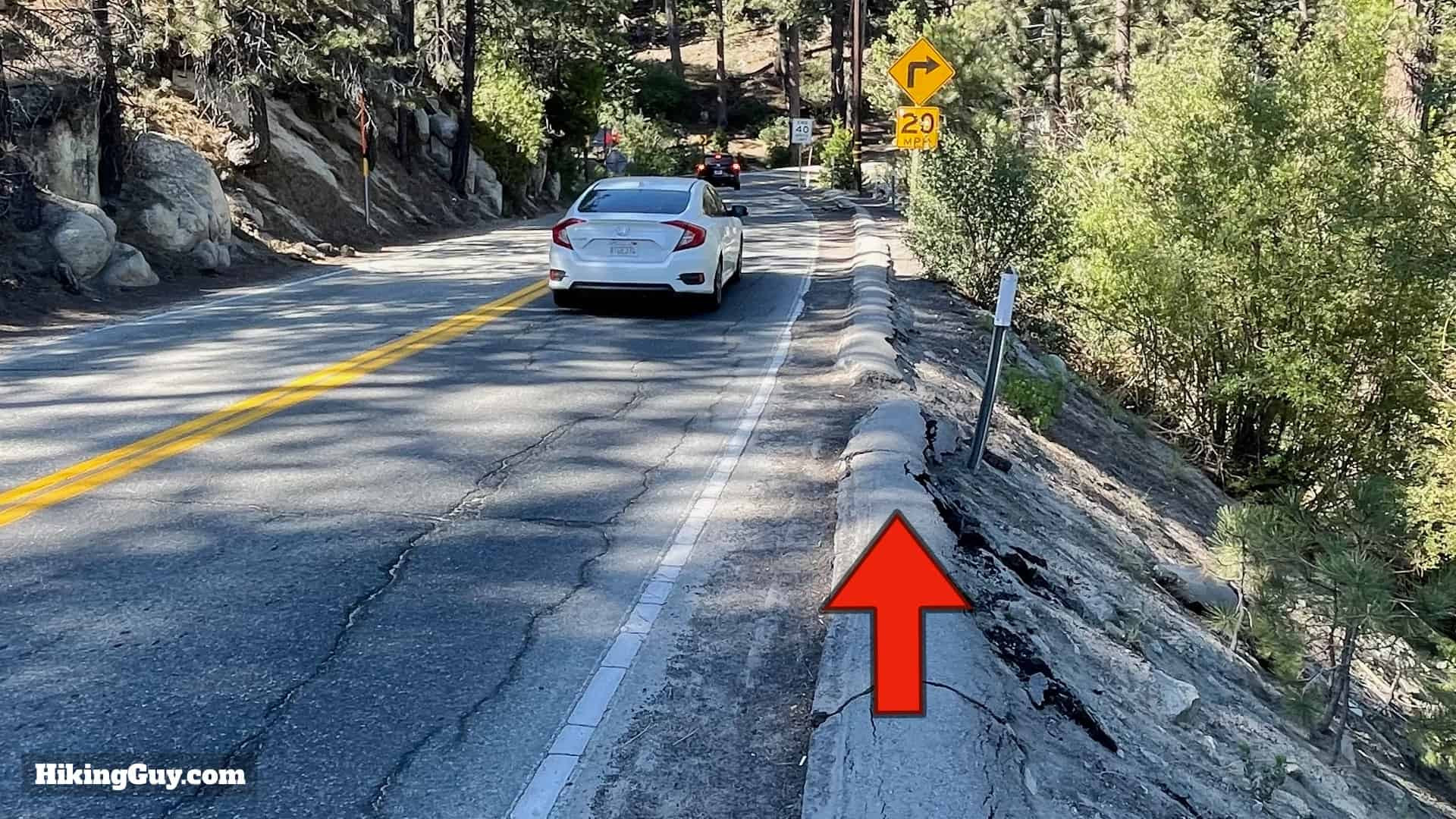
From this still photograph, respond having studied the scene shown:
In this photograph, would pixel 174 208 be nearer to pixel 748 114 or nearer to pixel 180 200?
pixel 180 200

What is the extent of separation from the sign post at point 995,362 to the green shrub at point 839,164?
39.2 metres

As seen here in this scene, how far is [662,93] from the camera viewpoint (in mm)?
75250

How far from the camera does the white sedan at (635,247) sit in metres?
13.4

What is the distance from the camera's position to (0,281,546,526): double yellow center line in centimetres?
638

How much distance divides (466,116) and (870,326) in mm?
22613

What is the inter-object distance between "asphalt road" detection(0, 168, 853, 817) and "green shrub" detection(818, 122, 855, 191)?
38.1m

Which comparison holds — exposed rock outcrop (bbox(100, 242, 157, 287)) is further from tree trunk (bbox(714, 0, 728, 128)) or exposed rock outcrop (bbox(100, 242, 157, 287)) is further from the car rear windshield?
tree trunk (bbox(714, 0, 728, 128))

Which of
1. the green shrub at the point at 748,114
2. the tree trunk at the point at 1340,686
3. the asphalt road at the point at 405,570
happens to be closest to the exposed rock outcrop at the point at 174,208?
the asphalt road at the point at 405,570

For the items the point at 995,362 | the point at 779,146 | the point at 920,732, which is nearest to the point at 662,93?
the point at 779,146

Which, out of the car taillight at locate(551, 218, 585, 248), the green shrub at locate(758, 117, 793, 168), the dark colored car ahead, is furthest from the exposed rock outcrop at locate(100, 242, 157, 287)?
the green shrub at locate(758, 117, 793, 168)

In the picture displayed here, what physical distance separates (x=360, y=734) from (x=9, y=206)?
1423 centimetres

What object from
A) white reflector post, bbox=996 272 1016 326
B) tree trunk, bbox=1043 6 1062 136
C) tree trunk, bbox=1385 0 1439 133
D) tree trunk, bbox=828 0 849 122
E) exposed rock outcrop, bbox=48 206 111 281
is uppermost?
tree trunk, bbox=828 0 849 122

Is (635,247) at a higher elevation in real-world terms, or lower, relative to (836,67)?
lower

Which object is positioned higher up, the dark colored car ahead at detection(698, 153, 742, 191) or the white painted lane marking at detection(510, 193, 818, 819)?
the dark colored car ahead at detection(698, 153, 742, 191)
